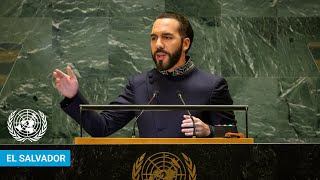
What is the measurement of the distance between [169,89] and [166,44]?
0.32 meters

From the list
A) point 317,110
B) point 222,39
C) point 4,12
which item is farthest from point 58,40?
point 317,110

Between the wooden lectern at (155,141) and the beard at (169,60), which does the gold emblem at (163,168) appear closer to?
the wooden lectern at (155,141)

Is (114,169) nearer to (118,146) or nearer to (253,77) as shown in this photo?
(118,146)

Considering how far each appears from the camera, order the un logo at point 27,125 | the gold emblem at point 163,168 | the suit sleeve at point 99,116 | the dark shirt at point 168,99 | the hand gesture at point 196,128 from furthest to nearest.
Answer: the un logo at point 27,125, the dark shirt at point 168,99, the suit sleeve at point 99,116, the hand gesture at point 196,128, the gold emblem at point 163,168

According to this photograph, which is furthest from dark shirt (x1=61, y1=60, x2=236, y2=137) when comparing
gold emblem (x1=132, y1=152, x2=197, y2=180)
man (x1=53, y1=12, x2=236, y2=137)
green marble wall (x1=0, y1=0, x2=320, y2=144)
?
green marble wall (x1=0, y1=0, x2=320, y2=144)

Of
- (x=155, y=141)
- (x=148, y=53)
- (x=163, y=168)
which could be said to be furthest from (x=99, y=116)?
(x=148, y=53)

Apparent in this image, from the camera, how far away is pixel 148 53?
20.8ft

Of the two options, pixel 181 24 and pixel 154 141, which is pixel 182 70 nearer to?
pixel 181 24

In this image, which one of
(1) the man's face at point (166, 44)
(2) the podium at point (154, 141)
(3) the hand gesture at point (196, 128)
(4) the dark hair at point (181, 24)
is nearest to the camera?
(2) the podium at point (154, 141)

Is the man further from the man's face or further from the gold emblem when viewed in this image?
the gold emblem

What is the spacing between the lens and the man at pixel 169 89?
425 cm

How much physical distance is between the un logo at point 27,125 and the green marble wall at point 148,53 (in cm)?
6

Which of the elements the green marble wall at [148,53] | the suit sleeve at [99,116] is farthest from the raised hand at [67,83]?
the green marble wall at [148,53]

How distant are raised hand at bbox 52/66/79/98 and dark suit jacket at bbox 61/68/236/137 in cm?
40
